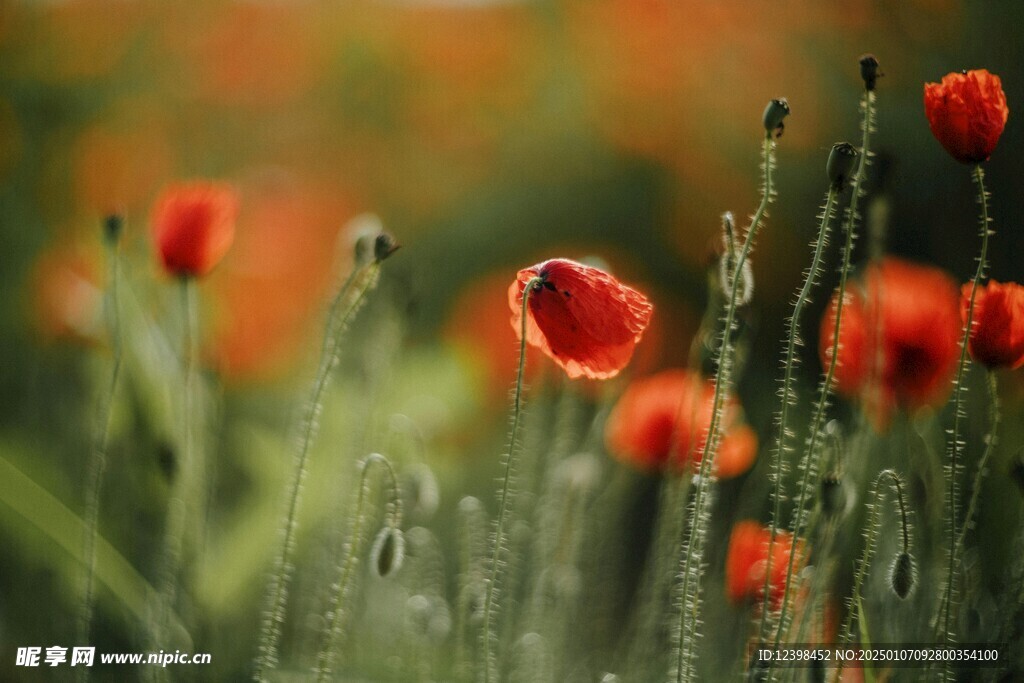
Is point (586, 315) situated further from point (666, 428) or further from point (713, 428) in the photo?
point (666, 428)

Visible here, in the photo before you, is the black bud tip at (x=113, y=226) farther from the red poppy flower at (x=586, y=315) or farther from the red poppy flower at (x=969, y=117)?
the red poppy flower at (x=969, y=117)

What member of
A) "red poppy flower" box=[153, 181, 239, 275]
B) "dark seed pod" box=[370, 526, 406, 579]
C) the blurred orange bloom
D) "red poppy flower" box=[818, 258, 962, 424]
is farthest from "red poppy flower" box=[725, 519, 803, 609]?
the blurred orange bloom

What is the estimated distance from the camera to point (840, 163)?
727mm

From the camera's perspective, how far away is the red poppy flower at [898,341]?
102 cm

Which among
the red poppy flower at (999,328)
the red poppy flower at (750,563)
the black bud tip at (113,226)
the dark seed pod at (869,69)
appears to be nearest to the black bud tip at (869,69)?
the dark seed pod at (869,69)

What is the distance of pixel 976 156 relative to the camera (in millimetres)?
798

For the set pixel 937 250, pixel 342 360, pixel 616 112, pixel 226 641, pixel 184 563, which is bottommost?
pixel 226 641

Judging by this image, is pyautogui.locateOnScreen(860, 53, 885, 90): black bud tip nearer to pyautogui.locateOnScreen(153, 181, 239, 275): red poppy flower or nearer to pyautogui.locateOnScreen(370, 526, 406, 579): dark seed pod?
pyautogui.locateOnScreen(370, 526, 406, 579): dark seed pod

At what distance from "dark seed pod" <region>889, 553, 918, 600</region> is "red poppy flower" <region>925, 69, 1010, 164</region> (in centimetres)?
36

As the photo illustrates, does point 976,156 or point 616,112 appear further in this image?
point 616,112

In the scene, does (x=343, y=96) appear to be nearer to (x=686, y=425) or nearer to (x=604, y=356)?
(x=686, y=425)

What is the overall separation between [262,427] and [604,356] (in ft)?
3.72

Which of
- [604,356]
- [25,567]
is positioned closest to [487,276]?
[25,567]

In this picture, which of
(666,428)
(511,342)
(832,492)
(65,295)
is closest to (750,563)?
(666,428)
